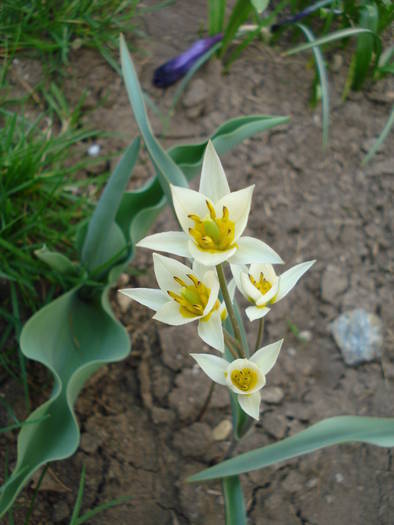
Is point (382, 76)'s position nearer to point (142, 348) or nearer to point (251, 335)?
point (251, 335)

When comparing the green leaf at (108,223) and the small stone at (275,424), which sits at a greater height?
the green leaf at (108,223)

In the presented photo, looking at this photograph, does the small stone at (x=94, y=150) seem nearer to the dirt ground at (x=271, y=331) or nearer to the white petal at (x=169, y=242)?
the dirt ground at (x=271, y=331)

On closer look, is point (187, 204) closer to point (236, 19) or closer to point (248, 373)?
point (248, 373)

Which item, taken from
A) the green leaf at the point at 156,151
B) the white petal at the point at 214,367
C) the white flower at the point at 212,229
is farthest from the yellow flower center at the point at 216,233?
the green leaf at the point at 156,151

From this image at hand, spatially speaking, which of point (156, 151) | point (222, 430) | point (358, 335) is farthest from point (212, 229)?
point (358, 335)

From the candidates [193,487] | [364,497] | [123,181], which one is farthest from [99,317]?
[364,497]

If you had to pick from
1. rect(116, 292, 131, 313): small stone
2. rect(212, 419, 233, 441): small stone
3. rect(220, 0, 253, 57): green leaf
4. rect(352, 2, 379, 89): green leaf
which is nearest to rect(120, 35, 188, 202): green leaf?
rect(116, 292, 131, 313): small stone

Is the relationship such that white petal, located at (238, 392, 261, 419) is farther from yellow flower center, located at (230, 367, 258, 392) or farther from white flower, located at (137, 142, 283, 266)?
white flower, located at (137, 142, 283, 266)

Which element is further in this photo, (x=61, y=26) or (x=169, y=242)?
(x=61, y=26)
